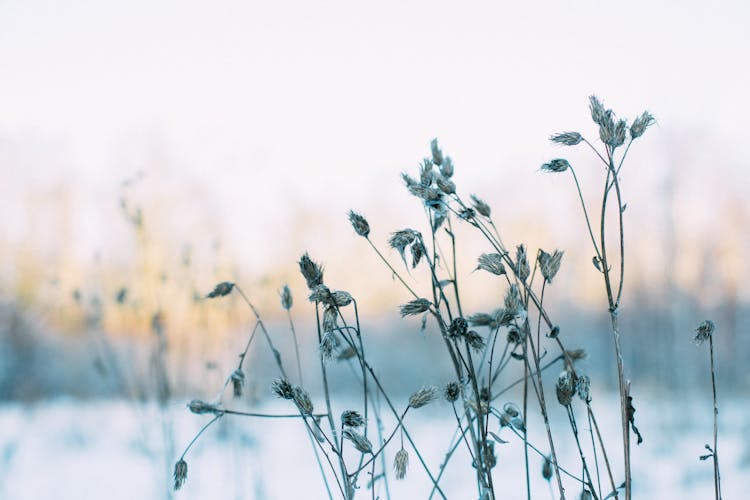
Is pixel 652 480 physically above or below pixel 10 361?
below

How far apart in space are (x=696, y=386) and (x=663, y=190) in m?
4.03

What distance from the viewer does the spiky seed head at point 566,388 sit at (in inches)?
46.2

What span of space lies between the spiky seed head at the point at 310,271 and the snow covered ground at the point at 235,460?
1411 millimetres

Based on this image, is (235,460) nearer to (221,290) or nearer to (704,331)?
(221,290)

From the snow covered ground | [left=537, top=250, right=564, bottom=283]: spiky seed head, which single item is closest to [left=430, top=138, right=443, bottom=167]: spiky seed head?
[left=537, top=250, right=564, bottom=283]: spiky seed head

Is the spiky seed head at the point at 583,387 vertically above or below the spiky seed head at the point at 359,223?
below

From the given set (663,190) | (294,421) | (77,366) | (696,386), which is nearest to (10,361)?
(77,366)

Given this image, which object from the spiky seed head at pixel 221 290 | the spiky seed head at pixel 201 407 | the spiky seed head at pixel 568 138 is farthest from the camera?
the spiky seed head at pixel 221 290

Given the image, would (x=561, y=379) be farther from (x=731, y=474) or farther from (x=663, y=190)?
(x=663, y=190)

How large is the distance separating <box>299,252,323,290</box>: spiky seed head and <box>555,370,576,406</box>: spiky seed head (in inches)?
18.2

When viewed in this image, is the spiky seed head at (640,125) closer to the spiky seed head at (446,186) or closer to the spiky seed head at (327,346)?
the spiky seed head at (446,186)

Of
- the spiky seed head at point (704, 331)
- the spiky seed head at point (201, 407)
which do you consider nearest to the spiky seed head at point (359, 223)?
the spiky seed head at point (201, 407)

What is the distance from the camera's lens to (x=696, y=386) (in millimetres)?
Result: 12195

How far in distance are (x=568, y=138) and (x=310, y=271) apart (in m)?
0.49
